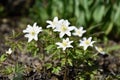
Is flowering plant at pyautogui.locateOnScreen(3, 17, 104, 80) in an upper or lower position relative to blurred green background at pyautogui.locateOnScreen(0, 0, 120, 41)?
lower

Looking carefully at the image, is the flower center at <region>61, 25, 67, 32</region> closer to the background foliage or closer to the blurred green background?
the blurred green background

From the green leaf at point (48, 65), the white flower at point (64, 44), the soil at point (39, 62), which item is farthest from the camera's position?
the soil at point (39, 62)

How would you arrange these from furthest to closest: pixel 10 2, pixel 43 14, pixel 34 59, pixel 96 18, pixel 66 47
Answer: pixel 10 2 → pixel 43 14 → pixel 96 18 → pixel 34 59 → pixel 66 47

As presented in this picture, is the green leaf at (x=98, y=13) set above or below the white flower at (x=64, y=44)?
above

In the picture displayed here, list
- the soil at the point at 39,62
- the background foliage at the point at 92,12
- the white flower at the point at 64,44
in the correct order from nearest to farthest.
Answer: the white flower at the point at 64,44 → the soil at the point at 39,62 → the background foliage at the point at 92,12

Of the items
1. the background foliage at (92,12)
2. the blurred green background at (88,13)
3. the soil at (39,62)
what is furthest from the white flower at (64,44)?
the background foliage at (92,12)

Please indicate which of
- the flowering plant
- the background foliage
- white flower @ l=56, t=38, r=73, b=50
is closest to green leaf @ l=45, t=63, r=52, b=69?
the flowering plant

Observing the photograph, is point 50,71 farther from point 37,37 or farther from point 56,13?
point 56,13

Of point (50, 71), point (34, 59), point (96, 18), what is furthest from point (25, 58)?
point (96, 18)

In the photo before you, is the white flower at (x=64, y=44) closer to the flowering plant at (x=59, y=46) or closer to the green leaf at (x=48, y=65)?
the flowering plant at (x=59, y=46)
